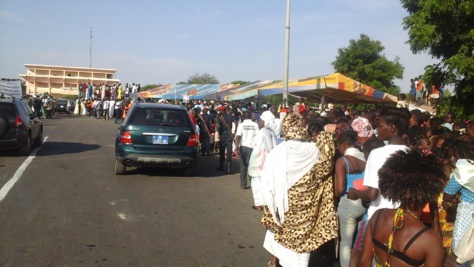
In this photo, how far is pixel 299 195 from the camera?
4.77 metres

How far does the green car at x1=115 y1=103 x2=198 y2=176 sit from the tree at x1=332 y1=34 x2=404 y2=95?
102ft

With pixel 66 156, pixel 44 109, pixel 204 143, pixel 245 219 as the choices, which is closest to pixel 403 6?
pixel 204 143

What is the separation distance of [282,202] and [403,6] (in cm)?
1170

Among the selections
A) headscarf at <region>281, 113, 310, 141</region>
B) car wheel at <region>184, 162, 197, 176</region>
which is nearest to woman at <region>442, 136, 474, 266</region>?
headscarf at <region>281, 113, 310, 141</region>

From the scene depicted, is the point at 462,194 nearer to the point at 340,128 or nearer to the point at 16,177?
the point at 340,128

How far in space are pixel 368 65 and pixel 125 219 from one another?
35715 millimetres

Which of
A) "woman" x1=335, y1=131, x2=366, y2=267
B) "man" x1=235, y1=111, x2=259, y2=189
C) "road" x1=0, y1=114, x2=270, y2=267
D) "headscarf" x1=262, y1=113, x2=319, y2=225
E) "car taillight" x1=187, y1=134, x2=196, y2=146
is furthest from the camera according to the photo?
"car taillight" x1=187, y1=134, x2=196, y2=146

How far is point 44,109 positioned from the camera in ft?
113

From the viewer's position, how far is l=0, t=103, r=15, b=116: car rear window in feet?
44.0

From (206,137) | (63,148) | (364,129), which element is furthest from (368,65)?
(364,129)

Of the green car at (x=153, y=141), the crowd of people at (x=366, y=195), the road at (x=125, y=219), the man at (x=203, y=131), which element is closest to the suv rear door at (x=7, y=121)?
the road at (x=125, y=219)

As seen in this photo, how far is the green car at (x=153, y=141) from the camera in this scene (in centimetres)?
1068

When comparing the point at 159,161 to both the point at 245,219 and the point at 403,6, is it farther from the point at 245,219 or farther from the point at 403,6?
the point at 403,6

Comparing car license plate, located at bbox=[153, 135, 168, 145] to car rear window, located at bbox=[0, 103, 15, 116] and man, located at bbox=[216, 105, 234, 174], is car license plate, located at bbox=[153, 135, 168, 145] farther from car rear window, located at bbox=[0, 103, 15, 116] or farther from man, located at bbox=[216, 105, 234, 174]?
Result: car rear window, located at bbox=[0, 103, 15, 116]
